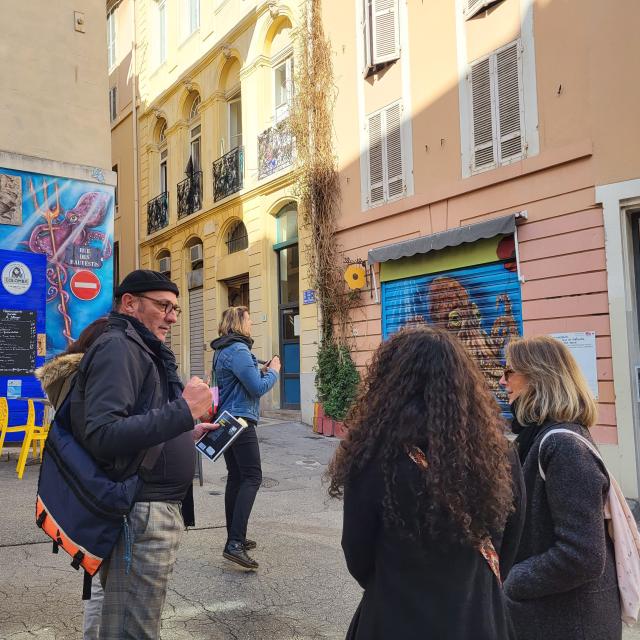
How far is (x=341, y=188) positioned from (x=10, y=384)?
257 inches

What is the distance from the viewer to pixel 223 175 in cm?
1585

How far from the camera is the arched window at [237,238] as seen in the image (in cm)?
1545

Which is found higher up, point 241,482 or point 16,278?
point 16,278

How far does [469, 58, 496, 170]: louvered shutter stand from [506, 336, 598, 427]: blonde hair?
758 centimetres

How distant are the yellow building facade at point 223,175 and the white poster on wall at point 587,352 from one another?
5.71 meters

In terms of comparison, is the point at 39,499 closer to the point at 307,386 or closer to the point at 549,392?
the point at 549,392

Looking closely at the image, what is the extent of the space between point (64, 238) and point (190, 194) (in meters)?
6.88

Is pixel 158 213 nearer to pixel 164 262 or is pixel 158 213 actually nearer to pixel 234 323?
pixel 164 262

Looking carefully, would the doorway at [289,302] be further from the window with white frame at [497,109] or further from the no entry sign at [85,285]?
the window with white frame at [497,109]

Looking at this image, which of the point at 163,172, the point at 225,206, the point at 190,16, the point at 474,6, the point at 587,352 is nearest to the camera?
the point at 587,352

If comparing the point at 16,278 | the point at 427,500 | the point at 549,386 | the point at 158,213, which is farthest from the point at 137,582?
the point at 158,213

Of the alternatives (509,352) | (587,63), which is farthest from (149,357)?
(587,63)

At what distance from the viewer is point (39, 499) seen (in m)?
2.41

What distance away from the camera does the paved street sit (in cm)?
365
